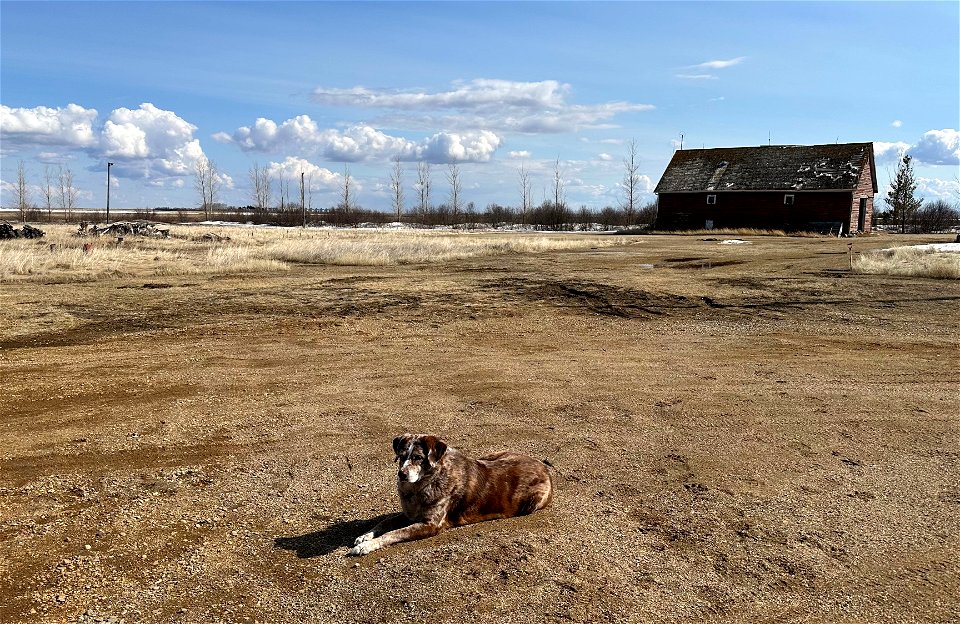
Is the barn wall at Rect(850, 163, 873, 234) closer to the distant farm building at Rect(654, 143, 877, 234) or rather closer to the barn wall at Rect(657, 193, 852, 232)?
the distant farm building at Rect(654, 143, 877, 234)

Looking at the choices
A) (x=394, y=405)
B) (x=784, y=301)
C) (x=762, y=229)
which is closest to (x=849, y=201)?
(x=762, y=229)

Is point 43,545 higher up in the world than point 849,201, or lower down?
lower down

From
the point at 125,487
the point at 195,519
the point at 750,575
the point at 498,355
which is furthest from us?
the point at 498,355

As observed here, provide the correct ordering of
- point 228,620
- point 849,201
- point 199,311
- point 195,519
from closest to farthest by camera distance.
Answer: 1. point 228,620
2. point 195,519
3. point 199,311
4. point 849,201

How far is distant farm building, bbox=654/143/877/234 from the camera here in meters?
53.0

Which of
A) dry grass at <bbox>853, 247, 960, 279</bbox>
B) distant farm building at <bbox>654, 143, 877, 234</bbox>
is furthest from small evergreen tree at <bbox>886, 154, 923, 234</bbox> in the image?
dry grass at <bbox>853, 247, 960, 279</bbox>

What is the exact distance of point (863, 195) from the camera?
54.8 metres

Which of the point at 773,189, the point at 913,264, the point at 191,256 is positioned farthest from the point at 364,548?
the point at 773,189

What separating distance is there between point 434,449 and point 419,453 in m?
0.11

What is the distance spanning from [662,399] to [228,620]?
6.11 meters

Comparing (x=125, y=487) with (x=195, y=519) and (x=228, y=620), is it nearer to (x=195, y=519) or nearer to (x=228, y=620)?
(x=195, y=519)

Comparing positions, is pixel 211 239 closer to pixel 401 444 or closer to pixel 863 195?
pixel 401 444

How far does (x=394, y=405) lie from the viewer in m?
8.78

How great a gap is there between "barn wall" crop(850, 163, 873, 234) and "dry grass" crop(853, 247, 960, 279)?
29.3 meters
